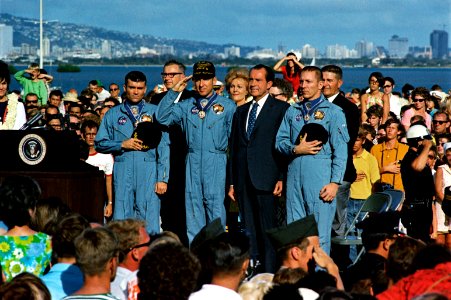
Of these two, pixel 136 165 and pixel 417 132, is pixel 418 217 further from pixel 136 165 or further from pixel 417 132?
pixel 136 165

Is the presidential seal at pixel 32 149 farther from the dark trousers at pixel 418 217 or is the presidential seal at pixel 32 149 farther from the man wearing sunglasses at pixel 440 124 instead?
the man wearing sunglasses at pixel 440 124

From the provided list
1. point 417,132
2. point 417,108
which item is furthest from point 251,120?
point 417,108

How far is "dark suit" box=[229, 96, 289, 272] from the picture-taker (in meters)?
11.1

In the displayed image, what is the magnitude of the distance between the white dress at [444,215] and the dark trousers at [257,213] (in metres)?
2.06

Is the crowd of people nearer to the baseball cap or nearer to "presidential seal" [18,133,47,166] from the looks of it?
the baseball cap

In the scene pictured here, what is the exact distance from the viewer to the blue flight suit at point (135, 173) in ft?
37.4

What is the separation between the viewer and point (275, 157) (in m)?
11.1

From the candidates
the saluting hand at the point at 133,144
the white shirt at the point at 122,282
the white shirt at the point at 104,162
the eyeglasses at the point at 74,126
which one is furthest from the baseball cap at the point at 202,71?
the eyeglasses at the point at 74,126

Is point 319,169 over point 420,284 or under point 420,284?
over

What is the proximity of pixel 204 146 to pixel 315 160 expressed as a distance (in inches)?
45.7

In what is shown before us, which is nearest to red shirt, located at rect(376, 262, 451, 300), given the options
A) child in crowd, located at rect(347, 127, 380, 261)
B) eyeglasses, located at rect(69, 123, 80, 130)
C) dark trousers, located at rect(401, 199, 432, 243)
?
dark trousers, located at rect(401, 199, 432, 243)

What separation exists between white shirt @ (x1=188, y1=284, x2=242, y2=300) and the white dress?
18.0ft

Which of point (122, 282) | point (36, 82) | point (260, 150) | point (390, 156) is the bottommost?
point (122, 282)

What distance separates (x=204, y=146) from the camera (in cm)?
1127
